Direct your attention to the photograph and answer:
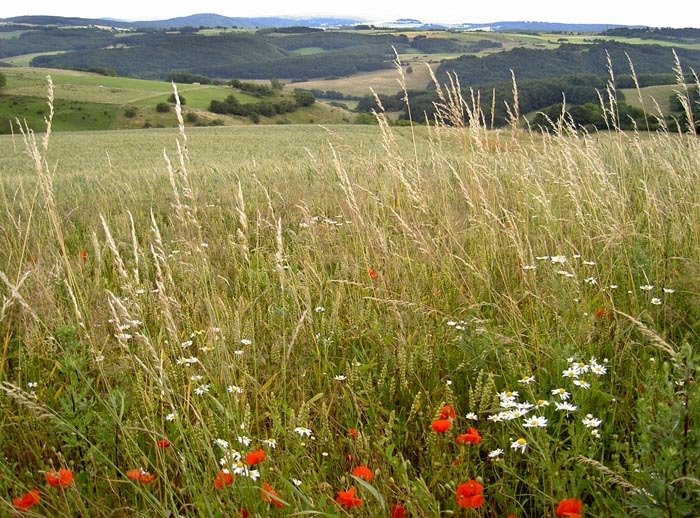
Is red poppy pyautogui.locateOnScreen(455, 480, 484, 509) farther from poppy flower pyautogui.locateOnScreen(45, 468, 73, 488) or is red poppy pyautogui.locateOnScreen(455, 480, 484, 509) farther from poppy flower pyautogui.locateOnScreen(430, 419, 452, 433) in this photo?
poppy flower pyautogui.locateOnScreen(45, 468, 73, 488)

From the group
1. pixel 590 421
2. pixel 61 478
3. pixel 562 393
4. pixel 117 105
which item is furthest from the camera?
pixel 117 105

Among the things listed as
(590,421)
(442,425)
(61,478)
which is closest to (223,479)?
(61,478)

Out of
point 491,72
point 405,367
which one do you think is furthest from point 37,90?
point 405,367

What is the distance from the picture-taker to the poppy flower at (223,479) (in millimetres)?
1518

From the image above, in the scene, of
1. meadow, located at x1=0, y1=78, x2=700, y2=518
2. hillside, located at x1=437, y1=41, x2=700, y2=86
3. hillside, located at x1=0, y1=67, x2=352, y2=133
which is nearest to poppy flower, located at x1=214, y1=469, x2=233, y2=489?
meadow, located at x1=0, y1=78, x2=700, y2=518

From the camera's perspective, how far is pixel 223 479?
1521mm

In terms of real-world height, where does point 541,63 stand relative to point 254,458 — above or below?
above

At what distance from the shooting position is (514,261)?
3.13m

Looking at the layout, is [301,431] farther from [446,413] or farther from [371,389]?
[446,413]

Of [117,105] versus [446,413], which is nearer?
[446,413]

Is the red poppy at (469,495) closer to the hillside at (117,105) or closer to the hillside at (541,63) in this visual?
the hillside at (117,105)

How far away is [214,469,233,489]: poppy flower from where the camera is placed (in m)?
1.52

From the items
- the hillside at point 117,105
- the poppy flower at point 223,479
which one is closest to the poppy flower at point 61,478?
the poppy flower at point 223,479

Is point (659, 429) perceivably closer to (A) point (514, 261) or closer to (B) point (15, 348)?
(A) point (514, 261)
